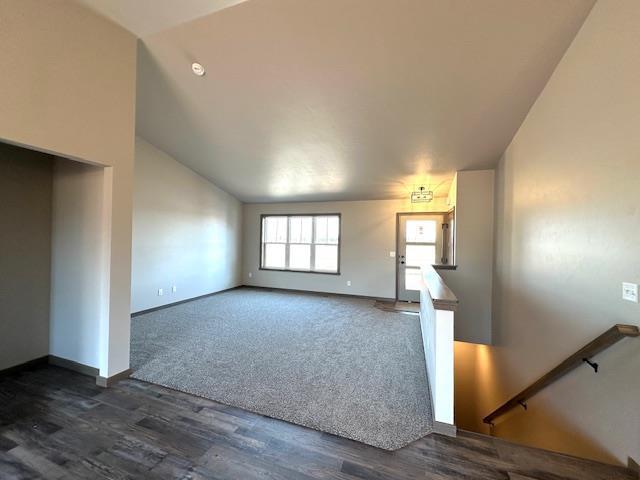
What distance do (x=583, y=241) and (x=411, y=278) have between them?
408cm

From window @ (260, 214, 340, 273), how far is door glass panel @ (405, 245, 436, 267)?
170cm

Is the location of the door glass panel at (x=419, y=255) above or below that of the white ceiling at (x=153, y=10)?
below

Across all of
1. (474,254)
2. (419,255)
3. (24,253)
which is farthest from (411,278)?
(24,253)

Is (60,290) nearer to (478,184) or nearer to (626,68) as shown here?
(626,68)

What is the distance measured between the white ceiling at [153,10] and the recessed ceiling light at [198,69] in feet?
1.30

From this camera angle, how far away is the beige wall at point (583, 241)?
1494 millimetres

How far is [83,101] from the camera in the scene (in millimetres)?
2160

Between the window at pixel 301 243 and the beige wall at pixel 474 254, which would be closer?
the beige wall at pixel 474 254

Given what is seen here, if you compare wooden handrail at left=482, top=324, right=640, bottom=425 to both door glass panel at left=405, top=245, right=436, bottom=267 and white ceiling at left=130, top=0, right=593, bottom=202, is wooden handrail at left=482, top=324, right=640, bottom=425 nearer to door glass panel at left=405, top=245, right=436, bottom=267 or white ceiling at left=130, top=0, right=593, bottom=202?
white ceiling at left=130, top=0, right=593, bottom=202

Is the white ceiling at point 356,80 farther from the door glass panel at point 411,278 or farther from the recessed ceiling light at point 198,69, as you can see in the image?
the door glass panel at point 411,278

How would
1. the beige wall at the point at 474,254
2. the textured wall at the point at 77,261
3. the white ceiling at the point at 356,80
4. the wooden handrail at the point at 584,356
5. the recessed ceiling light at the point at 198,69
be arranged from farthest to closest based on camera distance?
the beige wall at the point at 474,254, the recessed ceiling light at the point at 198,69, the textured wall at the point at 77,261, the white ceiling at the point at 356,80, the wooden handrail at the point at 584,356

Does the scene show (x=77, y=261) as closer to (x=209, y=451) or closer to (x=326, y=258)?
(x=209, y=451)

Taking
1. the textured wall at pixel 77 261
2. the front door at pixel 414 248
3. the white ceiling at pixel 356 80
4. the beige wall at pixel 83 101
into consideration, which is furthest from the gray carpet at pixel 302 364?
the white ceiling at pixel 356 80

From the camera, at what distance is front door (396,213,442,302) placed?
18.8 feet
